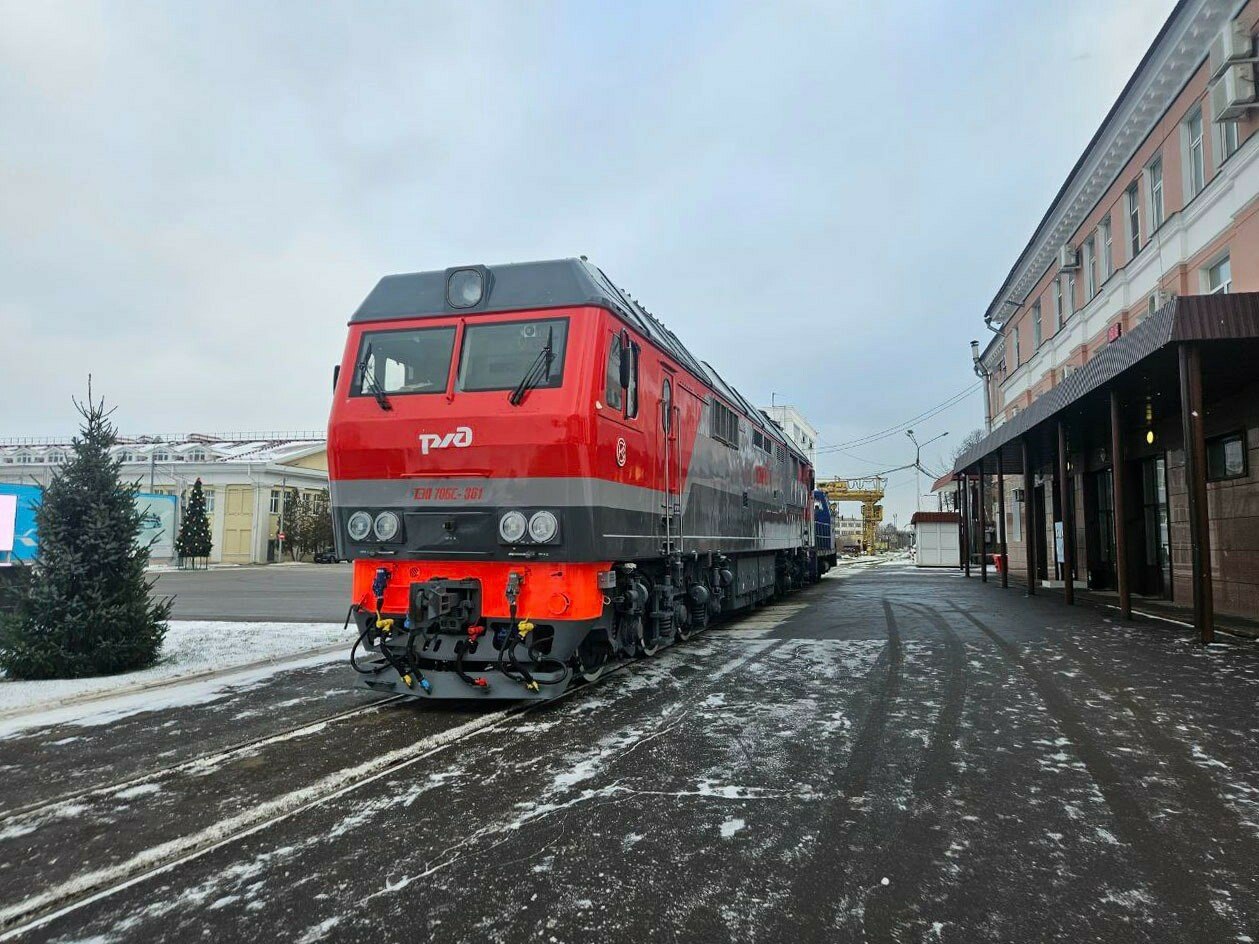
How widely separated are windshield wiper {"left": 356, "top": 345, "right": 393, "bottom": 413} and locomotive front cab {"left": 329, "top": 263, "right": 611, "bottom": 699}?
0.03m

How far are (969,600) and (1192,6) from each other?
11.8m

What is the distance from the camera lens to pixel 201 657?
9.38 m

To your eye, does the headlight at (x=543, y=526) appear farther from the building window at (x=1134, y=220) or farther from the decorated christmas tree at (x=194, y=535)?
the decorated christmas tree at (x=194, y=535)

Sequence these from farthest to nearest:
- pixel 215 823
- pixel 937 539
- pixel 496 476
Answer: pixel 937 539 < pixel 496 476 < pixel 215 823

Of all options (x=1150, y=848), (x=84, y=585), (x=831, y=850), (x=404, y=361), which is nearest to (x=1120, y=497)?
(x=1150, y=848)

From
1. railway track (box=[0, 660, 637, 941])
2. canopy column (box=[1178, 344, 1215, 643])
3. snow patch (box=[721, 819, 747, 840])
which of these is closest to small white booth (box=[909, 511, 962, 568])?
canopy column (box=[1178, 344, 1215, 643])

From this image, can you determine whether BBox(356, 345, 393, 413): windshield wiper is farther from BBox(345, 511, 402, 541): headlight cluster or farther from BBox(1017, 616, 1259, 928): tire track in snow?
BBox(1017, 616, 1259, 928): tire track in snow

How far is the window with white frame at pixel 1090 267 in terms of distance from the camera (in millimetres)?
20547

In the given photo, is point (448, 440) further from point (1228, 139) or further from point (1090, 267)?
point (1090, 267)

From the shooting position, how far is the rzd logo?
634 centimetres

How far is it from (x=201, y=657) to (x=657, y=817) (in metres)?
7.63

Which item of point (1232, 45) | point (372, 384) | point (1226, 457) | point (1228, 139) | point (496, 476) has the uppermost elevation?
point (1232, 45)

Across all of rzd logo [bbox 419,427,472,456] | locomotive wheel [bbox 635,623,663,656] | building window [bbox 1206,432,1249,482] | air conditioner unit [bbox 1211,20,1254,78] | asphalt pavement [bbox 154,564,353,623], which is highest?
air conditioner unit [bbox 1211,20,1254,78]

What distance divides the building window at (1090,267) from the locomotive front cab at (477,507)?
19354 mm
